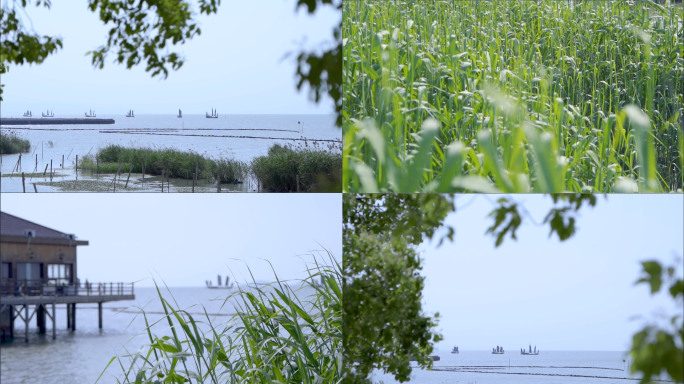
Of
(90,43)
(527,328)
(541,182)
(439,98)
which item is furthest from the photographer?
(90,43)

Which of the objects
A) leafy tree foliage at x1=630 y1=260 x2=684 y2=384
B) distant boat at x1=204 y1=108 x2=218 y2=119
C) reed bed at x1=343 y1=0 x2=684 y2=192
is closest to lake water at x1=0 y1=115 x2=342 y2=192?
distant boat at x1=204 y1=108 x2=218 y2=119

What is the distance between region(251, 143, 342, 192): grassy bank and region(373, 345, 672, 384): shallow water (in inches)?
28.5

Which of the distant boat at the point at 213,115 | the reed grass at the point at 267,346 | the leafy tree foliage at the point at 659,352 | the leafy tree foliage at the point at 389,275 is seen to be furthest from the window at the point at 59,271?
the leafy tree foliage at the point at 659,352

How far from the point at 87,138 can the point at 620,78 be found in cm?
195

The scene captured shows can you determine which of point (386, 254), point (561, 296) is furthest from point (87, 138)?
point (561, 296)

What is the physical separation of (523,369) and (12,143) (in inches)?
80.6

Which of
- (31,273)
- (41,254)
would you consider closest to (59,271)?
(31,273)

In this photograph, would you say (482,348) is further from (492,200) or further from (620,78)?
(620,78)

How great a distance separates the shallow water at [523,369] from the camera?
1.30 metres

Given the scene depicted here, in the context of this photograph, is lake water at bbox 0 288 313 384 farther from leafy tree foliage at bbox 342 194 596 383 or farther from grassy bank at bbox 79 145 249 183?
leafy tree foliage at bbox 342 194 596 383

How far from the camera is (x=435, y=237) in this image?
1.41 meters

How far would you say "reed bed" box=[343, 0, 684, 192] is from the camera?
1302mm

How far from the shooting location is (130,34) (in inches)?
78.3

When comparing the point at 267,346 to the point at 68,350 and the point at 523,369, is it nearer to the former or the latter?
the point at 523,369
